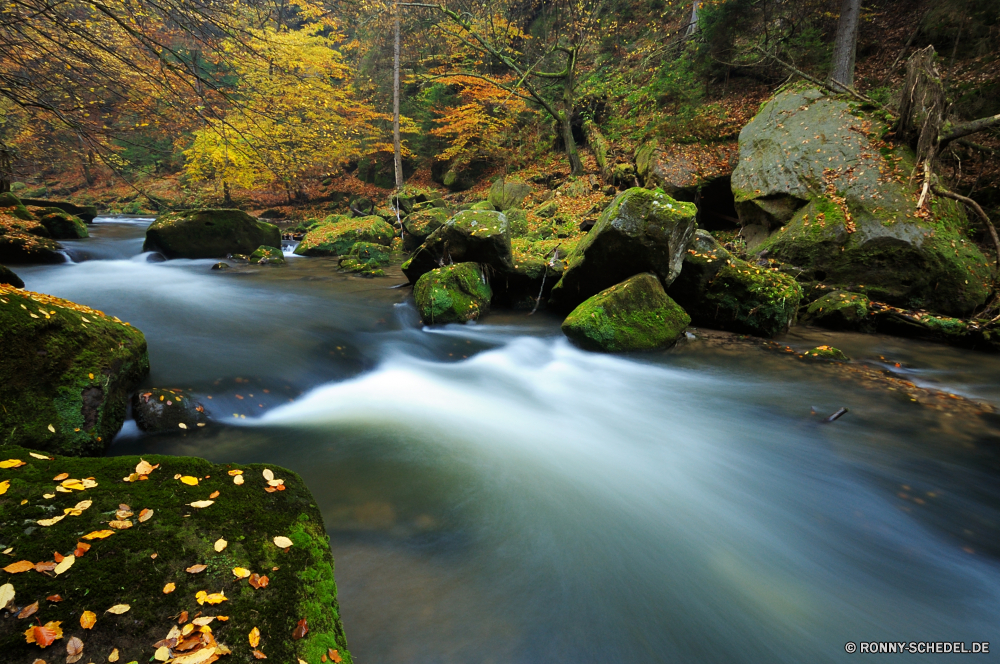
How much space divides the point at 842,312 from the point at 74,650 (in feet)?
29.2

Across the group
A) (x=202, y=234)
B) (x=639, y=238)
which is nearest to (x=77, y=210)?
(x=202, y=234)

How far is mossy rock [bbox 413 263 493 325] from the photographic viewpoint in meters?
7.74

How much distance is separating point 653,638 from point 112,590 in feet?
8.06

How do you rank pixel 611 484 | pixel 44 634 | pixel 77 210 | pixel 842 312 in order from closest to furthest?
1. pixel 44 634
2. pixel 611 484
3. pixel 842 312
4. pixel 77 210

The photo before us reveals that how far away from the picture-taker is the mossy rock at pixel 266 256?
40.0 ft

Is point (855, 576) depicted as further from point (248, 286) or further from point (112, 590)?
point (248, 286)

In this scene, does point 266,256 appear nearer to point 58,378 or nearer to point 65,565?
point 58,378

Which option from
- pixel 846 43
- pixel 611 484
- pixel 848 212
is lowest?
pixel 611 484

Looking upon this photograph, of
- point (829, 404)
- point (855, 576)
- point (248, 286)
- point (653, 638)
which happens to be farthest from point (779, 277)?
point (248, 286)

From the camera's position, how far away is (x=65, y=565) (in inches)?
56.5

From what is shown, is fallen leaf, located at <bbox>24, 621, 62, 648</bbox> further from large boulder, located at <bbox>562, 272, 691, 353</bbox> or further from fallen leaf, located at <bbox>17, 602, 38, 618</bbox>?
large boulder, located at <bbox>562, 272, 691, 353</bbox>

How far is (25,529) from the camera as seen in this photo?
1527 millimetres

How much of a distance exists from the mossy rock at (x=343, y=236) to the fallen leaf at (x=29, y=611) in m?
13.7

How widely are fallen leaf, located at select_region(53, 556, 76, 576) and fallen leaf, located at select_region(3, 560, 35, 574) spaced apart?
0.07 metres
